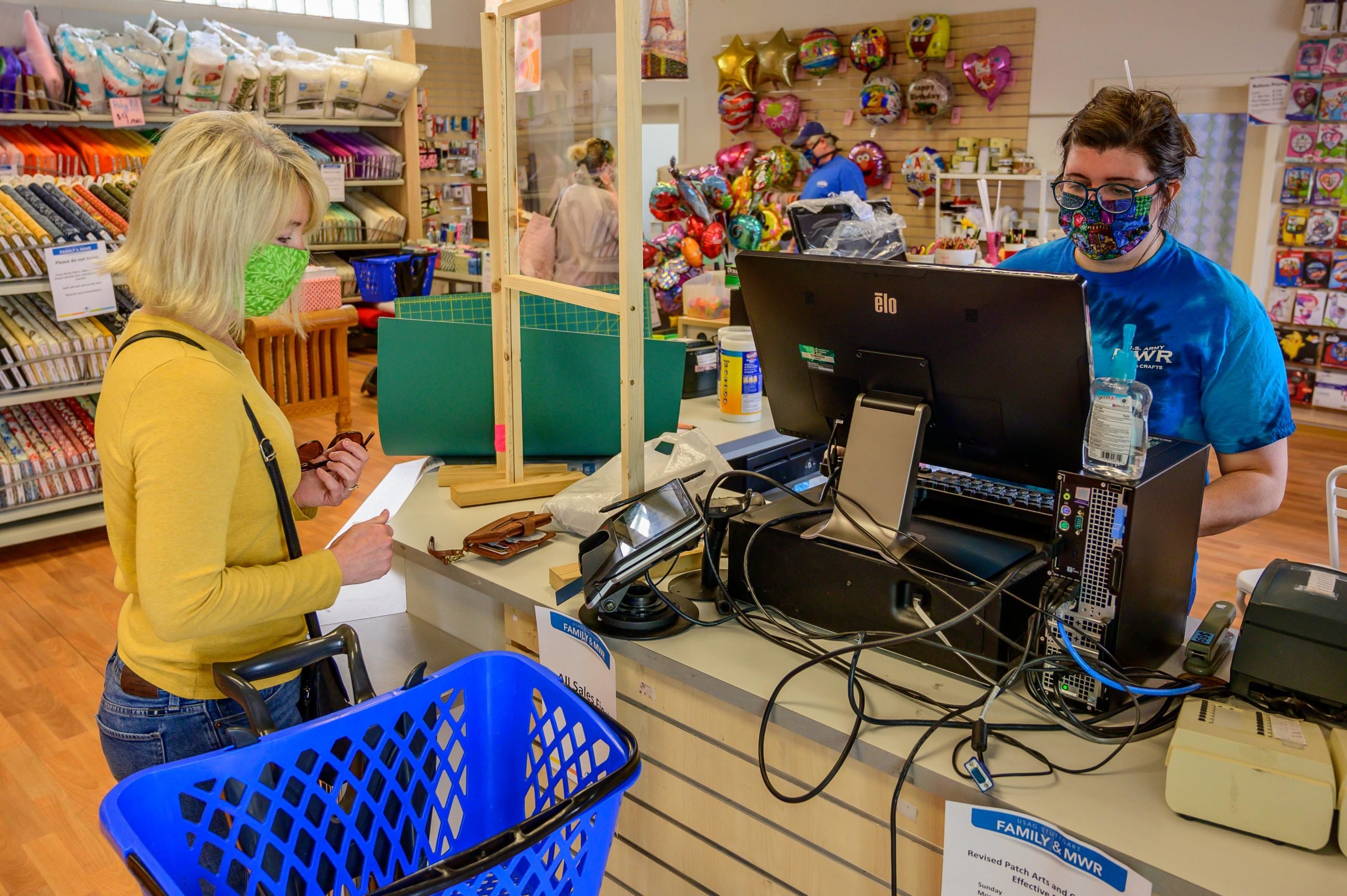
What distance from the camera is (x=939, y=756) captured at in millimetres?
1212

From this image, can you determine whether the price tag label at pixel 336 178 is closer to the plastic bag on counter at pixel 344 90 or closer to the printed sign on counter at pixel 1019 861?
the plastic bag on counter at pixel 344 90

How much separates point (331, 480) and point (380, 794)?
0.51 m

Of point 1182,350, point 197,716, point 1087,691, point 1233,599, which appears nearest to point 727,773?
point 1087,691

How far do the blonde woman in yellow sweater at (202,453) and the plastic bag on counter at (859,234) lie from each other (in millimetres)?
1594

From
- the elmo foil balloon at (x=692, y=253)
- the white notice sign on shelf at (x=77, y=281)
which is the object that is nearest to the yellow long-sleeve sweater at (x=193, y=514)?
the elmo foil balloon at (x=692, y=253)

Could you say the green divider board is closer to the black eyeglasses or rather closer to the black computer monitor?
the black computer monitor

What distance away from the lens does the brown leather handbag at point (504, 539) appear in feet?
6.10

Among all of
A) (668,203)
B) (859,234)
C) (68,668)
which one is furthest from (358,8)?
(859,234)

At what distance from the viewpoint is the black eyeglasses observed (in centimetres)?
172

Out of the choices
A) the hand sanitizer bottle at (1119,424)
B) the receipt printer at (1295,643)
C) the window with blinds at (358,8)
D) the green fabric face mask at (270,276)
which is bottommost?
the receipt printer at (1295,643)

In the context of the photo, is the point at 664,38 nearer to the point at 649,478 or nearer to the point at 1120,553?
the point at 649,478

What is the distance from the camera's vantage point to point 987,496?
5.13ft

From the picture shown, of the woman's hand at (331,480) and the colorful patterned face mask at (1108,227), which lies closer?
the woman's hand at (331,480)

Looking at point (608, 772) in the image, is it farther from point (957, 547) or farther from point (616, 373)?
point (616, 373)
